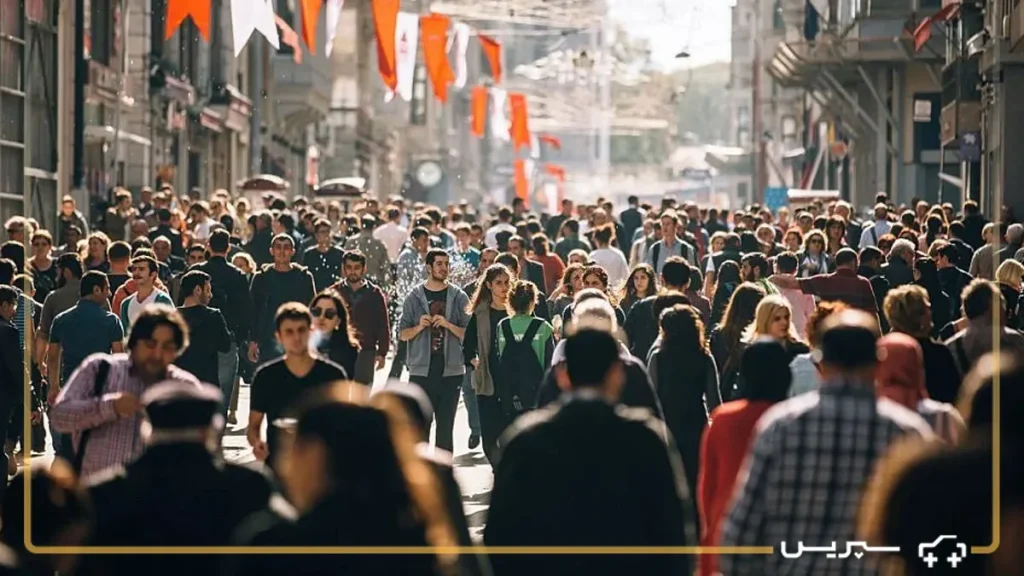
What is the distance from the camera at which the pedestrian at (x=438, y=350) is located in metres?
15.3

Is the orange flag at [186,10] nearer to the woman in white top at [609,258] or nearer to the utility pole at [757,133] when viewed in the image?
the woman in white top at [609,258]

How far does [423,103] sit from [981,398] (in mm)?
87127

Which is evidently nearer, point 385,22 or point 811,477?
point 811,477

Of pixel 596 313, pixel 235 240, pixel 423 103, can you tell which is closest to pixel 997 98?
pixel 235 240

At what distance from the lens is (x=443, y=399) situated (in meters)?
15.4

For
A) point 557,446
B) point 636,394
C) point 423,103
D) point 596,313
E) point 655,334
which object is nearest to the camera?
point 557,446

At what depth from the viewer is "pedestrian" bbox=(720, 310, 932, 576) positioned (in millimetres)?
6652

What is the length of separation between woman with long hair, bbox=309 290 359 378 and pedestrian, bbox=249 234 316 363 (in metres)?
4.61

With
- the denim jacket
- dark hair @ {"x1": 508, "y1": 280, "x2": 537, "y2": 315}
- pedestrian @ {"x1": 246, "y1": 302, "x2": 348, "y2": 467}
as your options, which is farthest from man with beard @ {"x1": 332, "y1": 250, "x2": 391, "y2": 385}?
pedestrian @ {"x1": 246, "y1": 302, "x2": 348, "y2": 467}

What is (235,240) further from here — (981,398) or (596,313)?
(981,398)

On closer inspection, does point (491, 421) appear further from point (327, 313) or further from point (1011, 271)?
point (1011, 271)

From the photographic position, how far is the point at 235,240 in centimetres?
2169

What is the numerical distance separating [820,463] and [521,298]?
293 inches

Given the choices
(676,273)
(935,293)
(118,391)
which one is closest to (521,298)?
(676,273)
